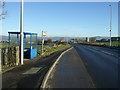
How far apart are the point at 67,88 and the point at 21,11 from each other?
9205mm

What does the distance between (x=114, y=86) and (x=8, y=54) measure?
7792 mm

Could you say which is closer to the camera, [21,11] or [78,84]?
[78,84]

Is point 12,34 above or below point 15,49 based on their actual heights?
above

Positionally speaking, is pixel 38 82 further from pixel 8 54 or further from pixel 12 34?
pixel 12 34

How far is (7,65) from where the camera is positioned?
13.1 metres

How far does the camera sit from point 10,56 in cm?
1338

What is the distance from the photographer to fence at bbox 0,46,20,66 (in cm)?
1275

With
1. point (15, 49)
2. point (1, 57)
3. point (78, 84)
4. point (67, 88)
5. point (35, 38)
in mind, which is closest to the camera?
point (67, 88)

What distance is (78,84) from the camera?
816 centimetres

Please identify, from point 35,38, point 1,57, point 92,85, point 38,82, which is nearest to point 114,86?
point 92,85

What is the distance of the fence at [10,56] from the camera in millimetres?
Answer: 12750

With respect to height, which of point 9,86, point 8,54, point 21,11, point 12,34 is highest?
point 21,11

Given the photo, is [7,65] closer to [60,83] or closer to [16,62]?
[16,62]

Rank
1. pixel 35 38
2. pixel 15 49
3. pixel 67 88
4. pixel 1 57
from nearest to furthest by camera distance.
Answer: pixel 67 88 < pixel 1 57 < pixel 15 49 < pixel 35 38
